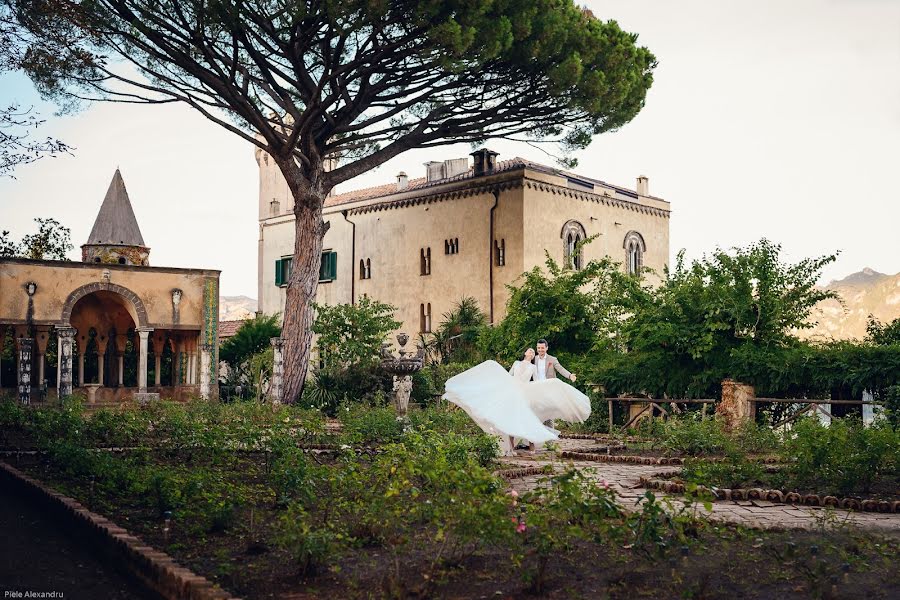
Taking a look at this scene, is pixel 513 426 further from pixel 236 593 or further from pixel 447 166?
pixel 447 166

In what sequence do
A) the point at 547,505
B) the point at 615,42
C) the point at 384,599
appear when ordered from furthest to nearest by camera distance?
→ the point at 615,42
the point at 547,505
the point at 384,599

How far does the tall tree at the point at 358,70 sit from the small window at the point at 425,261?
7.26 m

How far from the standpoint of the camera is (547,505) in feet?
18.1

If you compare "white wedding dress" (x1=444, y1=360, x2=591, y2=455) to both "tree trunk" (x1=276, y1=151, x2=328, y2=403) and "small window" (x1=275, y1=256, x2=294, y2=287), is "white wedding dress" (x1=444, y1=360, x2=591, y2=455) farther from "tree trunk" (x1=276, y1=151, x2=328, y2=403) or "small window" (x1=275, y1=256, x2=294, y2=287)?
"small window" (x1=275, y1=256, x2=294, y2=287)

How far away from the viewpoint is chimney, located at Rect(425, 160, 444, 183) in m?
35.1

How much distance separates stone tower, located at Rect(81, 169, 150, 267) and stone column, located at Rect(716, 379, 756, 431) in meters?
27.3

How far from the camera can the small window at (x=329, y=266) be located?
122 ft

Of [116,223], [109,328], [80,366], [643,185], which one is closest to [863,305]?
[643,185]

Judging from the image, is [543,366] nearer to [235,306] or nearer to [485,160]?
[485,160]

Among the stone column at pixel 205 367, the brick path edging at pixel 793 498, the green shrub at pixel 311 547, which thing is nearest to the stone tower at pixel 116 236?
the stone column at pixel 205 367

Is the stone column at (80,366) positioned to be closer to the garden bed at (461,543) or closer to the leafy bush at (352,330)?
the leafy bush at (352,330)

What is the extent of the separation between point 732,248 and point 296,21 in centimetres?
1022

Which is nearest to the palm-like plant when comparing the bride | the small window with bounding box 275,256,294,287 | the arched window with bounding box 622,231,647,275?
the arched window with bounding box 622,231,647,275

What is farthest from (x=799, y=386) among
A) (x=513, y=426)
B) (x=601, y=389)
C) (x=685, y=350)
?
(x=513, y=426)
